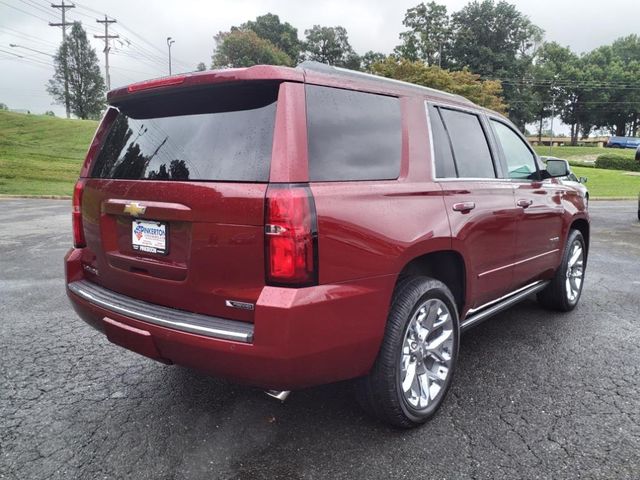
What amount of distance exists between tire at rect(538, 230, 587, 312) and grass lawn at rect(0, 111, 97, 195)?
56.4ft

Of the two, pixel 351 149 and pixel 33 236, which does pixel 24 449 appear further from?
pixel 33 236

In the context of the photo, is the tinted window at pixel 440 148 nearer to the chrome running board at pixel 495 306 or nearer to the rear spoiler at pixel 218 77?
the chrome running board at pixel 495 306

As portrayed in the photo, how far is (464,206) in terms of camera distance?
318 centimetres

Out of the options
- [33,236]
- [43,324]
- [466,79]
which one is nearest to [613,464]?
[43,324]

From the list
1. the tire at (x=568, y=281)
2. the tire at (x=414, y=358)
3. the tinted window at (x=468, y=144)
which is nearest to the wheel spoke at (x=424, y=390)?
the tire at (x=414, y=358)

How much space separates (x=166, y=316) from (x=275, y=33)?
94.0 meters

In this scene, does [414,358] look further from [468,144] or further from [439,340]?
[468,144]

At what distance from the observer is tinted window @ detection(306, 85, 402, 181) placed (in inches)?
95.0

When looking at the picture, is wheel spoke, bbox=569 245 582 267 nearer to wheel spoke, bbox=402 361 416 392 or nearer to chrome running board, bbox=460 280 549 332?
chrome running board, bbox=460 280 549 332

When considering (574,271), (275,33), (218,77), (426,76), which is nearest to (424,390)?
(218,77)

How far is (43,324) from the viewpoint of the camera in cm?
454

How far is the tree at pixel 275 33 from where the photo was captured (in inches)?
3482

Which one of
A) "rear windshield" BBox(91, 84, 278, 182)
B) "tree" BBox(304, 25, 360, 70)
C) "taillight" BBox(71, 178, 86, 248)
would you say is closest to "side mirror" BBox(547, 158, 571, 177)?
"rear windshield" BBox(91, 84, 278, 182)

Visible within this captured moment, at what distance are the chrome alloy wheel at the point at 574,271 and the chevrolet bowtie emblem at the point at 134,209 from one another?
3.95 meters
